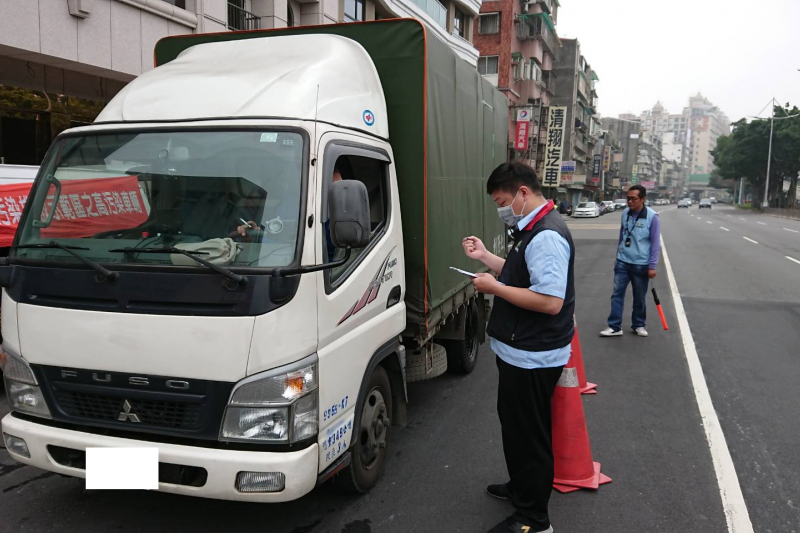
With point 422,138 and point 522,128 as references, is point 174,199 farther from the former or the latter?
point 522,128

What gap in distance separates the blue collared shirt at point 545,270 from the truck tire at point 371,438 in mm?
946

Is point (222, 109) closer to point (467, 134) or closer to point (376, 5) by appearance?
point (467, 134)

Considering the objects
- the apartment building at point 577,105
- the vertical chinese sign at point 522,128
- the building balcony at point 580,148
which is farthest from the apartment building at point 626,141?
the vertical chinese sign at point 522,128

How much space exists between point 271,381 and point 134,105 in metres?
1.80

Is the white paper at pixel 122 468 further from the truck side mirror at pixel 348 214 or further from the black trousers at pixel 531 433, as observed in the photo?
the black trousers at pixel 531 433

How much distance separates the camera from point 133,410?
2.72 m

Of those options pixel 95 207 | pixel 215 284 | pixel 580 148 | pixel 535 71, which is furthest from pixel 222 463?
pixel 580 148

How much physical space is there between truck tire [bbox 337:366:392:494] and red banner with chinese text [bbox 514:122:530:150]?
39.3m

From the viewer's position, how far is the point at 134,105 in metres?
3.24

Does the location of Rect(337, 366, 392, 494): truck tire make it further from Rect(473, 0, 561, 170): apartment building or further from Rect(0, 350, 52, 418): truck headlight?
Rect(473, 0, 561, 170): apartment building

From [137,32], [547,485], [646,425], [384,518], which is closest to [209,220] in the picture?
[384,518]

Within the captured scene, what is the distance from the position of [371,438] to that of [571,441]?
1.28 meters

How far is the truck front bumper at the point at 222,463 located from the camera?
2.61 meters

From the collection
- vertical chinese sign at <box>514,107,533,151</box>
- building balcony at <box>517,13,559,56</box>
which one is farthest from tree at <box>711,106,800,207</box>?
vertical chinese sign at <box>514,107,533,151</box>
